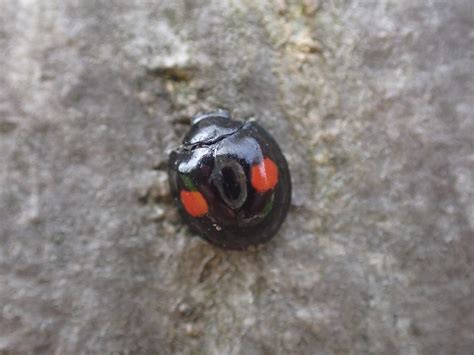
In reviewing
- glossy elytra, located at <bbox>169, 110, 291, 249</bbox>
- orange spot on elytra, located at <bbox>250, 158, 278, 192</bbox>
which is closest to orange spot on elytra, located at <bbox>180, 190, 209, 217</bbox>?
glossy elytra, located at <bbox>169, 110, 291, 249</bbox>

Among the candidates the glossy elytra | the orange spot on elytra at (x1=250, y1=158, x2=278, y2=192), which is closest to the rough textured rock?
the glossy elytra

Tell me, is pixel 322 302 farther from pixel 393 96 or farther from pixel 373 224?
pixel 393 96

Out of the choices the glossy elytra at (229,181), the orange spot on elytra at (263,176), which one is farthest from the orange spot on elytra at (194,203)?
the orange spot on elytra at (263,176)

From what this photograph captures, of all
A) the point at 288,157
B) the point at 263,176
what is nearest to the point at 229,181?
the point at 263,176

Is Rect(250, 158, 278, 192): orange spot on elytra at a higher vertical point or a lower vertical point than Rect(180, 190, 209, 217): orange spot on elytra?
higher

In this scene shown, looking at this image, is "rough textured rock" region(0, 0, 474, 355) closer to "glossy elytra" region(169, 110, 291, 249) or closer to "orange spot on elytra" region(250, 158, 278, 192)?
"glossy elytra" region(169, 110, 291, 249)

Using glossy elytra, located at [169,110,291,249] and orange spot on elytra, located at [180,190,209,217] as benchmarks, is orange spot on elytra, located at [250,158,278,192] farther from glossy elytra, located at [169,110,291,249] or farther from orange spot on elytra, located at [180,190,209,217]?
orange spot on elytra, located at [180,190,209,217]

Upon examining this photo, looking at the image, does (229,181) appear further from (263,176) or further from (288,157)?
(288,157)

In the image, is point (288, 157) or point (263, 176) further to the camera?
point (288, 157)
